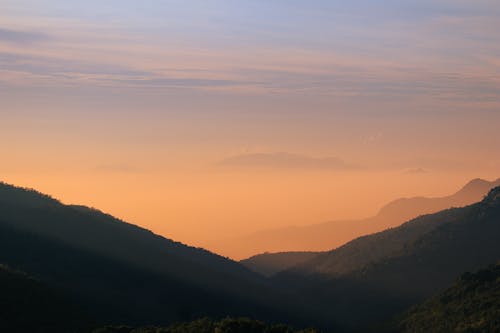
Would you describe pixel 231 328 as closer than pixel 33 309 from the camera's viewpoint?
Yes

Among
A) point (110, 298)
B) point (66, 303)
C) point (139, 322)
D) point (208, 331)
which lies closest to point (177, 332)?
point (208, 331)

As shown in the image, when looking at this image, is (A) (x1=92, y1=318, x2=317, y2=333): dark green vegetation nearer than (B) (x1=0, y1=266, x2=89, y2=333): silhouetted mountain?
Yes

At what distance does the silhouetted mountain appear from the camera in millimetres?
112875

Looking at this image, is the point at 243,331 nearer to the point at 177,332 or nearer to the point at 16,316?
the point at 177,332

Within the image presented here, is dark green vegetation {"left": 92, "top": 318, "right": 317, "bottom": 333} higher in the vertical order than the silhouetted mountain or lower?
higher

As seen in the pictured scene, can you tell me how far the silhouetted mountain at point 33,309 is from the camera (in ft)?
370

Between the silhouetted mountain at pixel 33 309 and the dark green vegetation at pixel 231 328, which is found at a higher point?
the dark green vegetation at pixel 231 328

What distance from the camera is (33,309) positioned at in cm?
12106

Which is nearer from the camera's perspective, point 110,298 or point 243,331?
point 243,331

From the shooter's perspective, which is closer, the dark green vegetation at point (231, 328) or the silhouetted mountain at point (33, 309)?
the dark green vegetation at point (231, 328)

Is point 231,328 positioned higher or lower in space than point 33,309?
higher

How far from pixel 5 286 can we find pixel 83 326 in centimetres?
2246

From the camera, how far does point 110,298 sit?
19712 cm

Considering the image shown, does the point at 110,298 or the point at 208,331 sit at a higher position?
the point at 208,331
